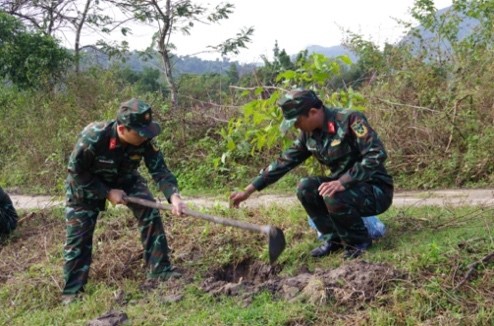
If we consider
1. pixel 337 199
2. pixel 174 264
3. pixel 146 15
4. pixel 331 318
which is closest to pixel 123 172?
pixel 174 264

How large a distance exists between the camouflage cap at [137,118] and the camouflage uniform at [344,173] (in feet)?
3.20

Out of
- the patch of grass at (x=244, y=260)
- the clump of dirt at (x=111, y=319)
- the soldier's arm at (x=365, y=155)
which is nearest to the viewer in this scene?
the patch of grass at (x=244, y=260)

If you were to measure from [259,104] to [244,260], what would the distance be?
1.43 meters

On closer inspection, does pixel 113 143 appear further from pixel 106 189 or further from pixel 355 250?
pixel 355 250

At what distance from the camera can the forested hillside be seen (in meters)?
6.60

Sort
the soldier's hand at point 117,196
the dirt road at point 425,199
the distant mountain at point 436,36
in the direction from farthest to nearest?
the distant mountain at point 436,36, the dirt road at point 425,199, the soldier's hand at point 117,196

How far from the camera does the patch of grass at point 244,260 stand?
3.51 m

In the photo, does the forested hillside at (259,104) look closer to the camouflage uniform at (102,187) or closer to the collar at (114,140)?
the camouflage uniform at (102,187)

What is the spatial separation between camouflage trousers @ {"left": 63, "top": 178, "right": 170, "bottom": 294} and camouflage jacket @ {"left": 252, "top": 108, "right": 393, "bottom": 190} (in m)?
0.91

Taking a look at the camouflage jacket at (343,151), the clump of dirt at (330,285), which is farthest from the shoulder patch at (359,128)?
the clump of dirt at (330,285)

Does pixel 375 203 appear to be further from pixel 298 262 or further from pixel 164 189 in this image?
pixel 164 189

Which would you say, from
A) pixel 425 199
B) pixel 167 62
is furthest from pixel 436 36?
pixel 167 62

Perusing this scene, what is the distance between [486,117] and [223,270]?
15.4 feet

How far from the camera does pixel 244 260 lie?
507 centimetres
